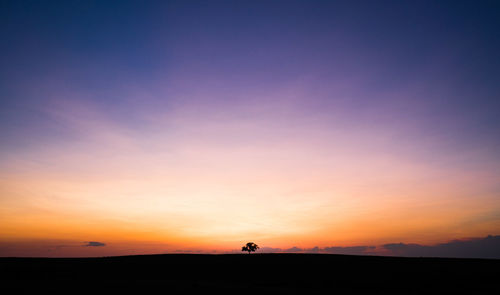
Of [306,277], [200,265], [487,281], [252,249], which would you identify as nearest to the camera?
[487,281]

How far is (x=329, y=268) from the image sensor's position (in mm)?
43969

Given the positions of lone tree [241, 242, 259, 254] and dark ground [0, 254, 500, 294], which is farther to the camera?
lone tree [241, 242, 259, 254]

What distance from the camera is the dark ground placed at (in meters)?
25.6

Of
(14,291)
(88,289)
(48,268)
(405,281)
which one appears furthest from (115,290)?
(405,281)

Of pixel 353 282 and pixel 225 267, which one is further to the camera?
pixel 225 267

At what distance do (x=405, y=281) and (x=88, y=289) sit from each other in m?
32.2

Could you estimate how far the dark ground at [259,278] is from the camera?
25.6m

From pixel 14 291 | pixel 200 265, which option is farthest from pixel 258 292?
pixel 200 265

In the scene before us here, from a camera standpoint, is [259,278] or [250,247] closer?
[259,278]

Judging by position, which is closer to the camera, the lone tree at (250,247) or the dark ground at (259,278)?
the dark ground at (259,278)

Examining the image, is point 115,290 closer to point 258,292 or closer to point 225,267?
point 258,292

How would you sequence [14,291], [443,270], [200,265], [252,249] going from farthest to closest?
[252,249] < [200,265] < [443,270] < [14,291]

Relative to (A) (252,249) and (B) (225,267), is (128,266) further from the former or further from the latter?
(A) (252,249)

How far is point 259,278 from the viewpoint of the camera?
37.1 m
